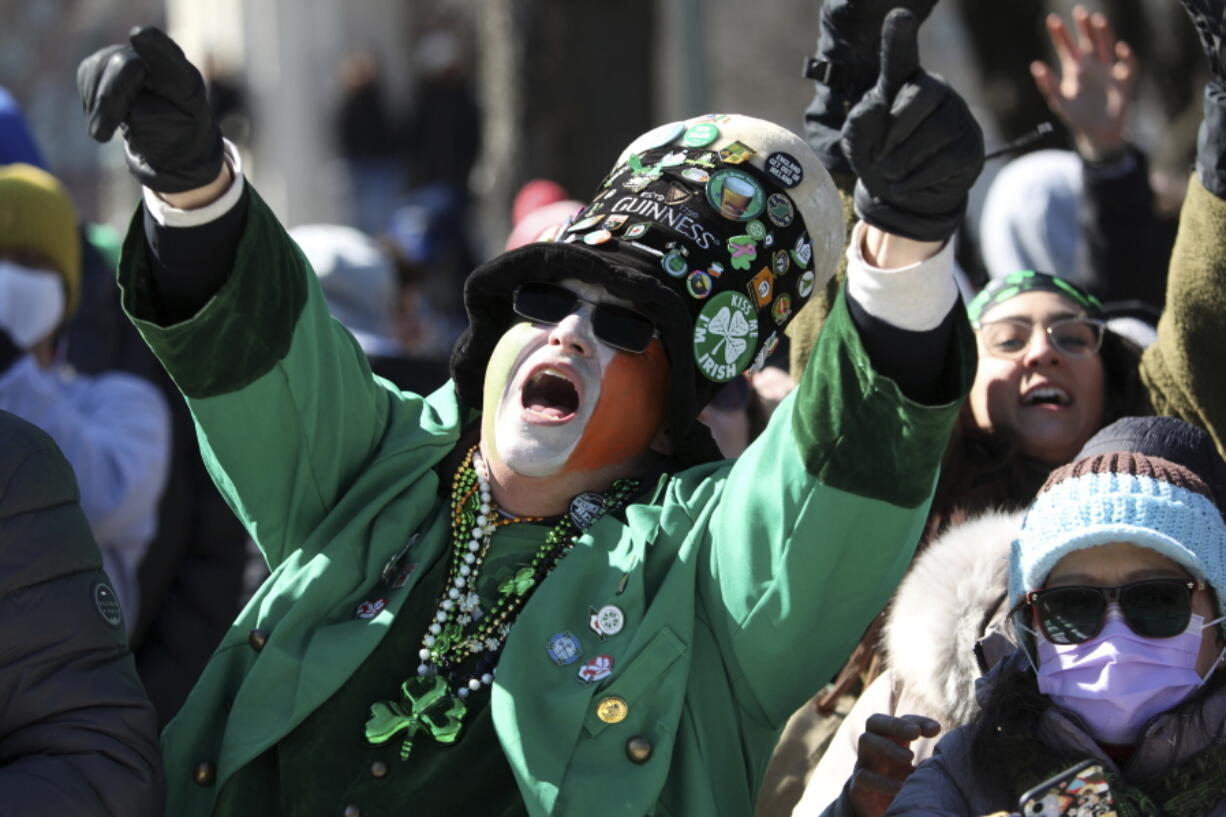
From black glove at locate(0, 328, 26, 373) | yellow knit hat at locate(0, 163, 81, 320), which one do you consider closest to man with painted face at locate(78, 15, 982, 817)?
black glove at locate(0, 328, 26, 373)

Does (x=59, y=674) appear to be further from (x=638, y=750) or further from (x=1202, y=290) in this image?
(x=1202, y=290)

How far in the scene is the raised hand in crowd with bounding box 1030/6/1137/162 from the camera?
16.4ft

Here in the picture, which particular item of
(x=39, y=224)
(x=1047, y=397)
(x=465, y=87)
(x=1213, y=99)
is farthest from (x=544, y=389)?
(x=465, y=87)

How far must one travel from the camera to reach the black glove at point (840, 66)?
4.07 m

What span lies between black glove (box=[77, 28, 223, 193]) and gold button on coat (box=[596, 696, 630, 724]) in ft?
3.43

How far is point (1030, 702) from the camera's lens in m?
3.10

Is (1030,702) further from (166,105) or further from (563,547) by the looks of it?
(166,105)

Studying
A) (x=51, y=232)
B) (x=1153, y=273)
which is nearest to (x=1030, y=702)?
(x=1153, y=273)

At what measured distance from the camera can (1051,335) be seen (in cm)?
430

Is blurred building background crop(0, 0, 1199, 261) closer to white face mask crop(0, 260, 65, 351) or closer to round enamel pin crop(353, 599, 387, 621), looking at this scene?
white face mask crop(0, 260, 65, 351)

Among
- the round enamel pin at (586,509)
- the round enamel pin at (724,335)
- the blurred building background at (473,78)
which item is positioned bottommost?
the blurred building background at (473,78)

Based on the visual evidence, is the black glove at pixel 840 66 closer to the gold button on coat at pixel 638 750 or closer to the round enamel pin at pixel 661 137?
the round enamel pin at pixel 661 137

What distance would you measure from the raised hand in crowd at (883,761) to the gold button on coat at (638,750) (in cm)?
32

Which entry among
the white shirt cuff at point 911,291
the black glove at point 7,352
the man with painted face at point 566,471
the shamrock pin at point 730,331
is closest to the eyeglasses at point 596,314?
the man with painted face at point 566,471
